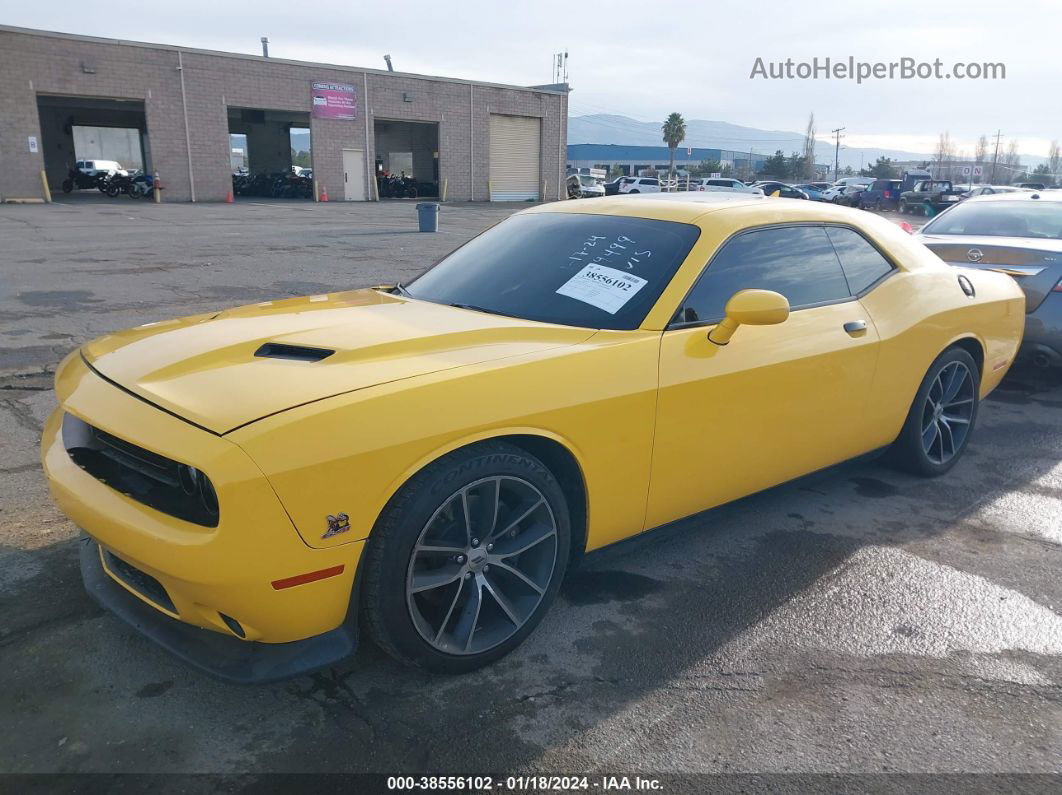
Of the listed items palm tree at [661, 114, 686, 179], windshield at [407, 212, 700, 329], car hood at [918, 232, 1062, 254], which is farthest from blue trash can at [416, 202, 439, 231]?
palm tree at [661, 114, 686, 179]

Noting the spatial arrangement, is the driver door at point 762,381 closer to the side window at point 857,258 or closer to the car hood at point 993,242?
the side window at point 857,258

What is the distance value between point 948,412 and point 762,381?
6.40 ft

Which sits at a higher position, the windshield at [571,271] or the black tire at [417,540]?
the windshield at [571,271]

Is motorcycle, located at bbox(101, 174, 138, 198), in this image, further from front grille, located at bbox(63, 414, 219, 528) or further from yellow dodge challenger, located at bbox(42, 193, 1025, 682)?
front grille, located at bbox(63, 414, 219, 528)

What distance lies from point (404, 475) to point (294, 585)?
0.42 m

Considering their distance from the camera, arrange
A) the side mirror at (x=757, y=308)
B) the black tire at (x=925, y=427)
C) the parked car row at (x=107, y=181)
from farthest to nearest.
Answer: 1. the parked car row at (x=107, y=181)
2. the black tire at (x=925, y=427)
3. the side mirror at (x=757, y=308)

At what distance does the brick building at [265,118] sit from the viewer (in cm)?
2775

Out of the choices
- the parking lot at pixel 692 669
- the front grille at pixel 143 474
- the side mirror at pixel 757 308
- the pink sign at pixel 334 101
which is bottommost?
the parking lot at pixel 692 669

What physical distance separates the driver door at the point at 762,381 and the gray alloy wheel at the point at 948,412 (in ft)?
2.21

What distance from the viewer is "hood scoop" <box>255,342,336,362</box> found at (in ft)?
8.86

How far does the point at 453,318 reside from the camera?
321 cm

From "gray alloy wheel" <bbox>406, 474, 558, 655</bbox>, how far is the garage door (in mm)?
38394

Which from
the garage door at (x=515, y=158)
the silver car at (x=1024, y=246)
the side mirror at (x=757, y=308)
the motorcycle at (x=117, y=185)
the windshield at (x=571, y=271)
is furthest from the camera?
the garage door at (x=515, y=158)

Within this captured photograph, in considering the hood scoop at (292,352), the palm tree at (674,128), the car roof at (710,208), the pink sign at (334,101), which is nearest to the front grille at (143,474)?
the hood scoop at (292,352)
